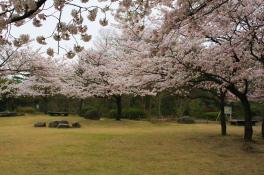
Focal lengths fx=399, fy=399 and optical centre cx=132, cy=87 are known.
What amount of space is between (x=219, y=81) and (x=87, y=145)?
6127 mm

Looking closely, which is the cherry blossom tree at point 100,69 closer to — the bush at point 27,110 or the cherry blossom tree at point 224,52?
the bush at point 27,110

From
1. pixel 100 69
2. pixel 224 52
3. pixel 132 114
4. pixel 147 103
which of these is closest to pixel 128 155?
pixel 224 52

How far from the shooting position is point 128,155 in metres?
13.7

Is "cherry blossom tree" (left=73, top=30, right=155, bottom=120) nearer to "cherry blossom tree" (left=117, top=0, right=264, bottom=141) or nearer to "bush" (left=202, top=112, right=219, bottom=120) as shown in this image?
"bush" (left=202, top=112, right=219, bottom=120)

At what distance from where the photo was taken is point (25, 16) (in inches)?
192

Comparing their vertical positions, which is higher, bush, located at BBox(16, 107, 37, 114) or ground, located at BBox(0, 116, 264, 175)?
bush, located at BBox(16, 107, 37, 114)

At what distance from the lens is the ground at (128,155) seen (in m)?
11.0

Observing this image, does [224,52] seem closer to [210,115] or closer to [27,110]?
[210,115]

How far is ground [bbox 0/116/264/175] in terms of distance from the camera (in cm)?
1098

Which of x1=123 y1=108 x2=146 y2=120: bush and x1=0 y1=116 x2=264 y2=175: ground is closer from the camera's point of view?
x1=0 y1=116 x2=264 y2=175: ground

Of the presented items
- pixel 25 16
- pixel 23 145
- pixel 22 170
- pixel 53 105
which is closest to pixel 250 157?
pixel 22 170

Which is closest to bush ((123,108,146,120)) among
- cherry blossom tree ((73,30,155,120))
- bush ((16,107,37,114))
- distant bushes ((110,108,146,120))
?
distant bushes ((110,108,146,120))

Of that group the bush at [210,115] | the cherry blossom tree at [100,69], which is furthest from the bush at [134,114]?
the bush at [210,115]

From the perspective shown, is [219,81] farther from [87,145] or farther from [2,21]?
[2,21]
